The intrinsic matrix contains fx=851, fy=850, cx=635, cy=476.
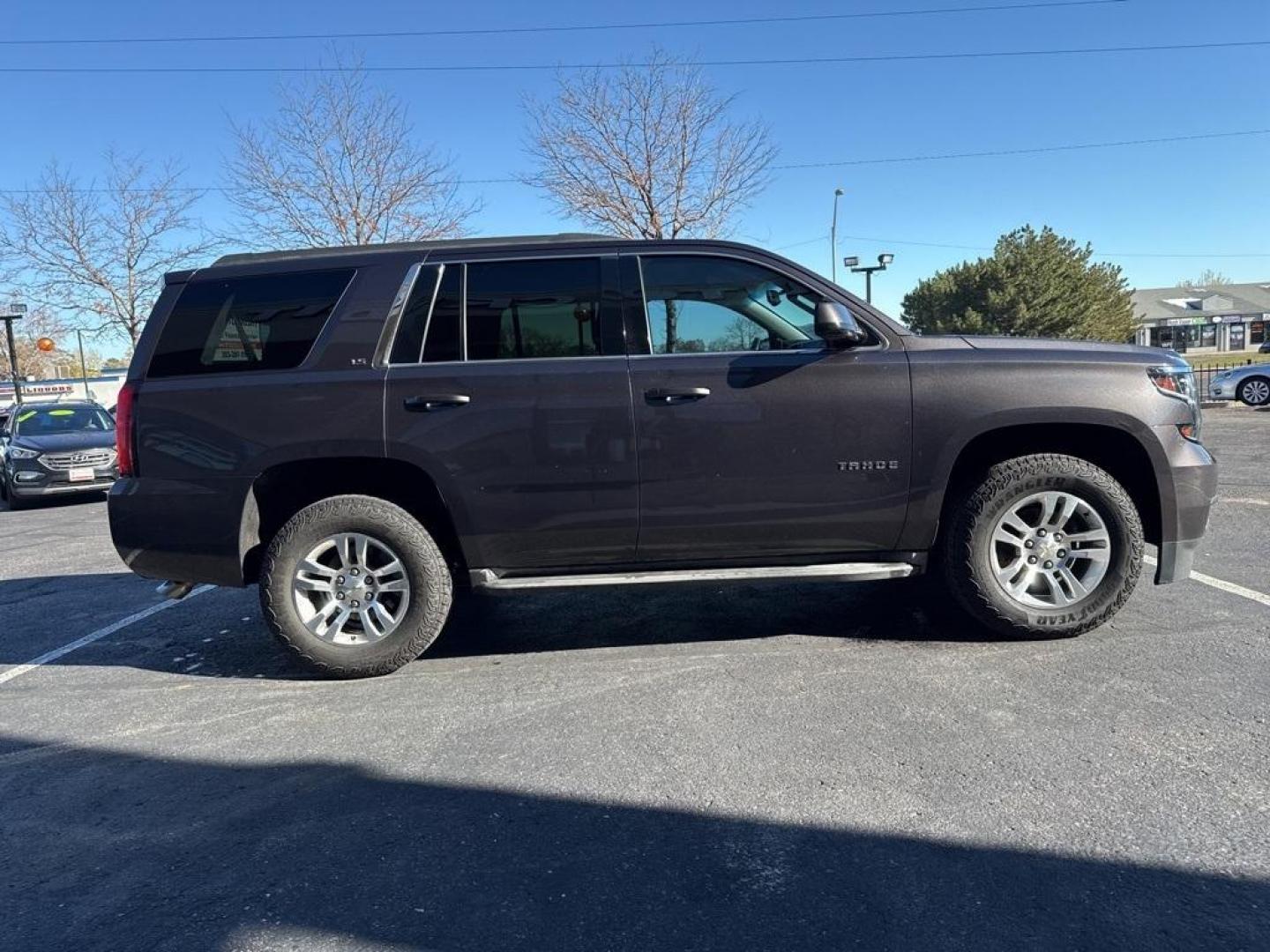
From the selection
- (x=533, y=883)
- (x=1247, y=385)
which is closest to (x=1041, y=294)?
(x=1247, y=385)

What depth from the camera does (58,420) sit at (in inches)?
536

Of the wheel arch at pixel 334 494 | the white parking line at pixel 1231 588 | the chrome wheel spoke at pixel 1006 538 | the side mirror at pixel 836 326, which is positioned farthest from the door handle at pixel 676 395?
the white parking line at pixel 1231 588

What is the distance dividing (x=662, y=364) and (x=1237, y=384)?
1932 cm

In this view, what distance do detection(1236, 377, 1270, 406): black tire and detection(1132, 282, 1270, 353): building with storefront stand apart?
56.7m

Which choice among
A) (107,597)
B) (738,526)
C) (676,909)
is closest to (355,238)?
(107,597)

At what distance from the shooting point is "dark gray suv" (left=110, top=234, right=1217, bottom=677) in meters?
4.11

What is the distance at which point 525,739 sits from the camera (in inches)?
139

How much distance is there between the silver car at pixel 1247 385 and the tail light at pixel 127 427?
20.9 m

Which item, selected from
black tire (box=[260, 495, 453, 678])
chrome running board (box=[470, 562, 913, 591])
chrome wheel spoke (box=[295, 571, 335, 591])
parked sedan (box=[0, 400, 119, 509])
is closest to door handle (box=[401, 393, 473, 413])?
black tire (box=[260, 495, 453, 678])

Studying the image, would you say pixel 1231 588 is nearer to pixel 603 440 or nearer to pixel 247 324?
pixel 603 440

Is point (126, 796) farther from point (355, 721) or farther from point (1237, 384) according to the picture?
point (1237, 384)

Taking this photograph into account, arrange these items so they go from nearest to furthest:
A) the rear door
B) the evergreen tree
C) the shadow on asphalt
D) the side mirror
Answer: the side mirror, the rear door, the shadow on asphalt, the evergreen tree

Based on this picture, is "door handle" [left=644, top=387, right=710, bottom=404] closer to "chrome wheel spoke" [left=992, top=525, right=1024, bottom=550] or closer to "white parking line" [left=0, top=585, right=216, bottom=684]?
"chrome wheel spoke" [left=992, top=525, right=1024, bottom=550]

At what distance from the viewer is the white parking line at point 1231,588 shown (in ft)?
16.1
